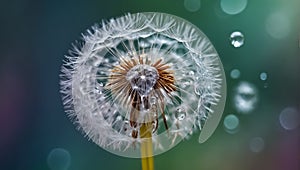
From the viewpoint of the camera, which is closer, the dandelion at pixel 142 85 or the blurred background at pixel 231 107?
the dandelion at pixel 142 85

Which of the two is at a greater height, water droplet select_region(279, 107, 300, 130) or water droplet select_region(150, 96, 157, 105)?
water droplet select_region(150, 96, 157, 105)

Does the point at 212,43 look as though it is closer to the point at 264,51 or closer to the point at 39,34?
the point at 264,51

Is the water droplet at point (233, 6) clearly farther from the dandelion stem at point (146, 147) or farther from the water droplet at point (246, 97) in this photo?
the dandelion stem at point (146, 147)

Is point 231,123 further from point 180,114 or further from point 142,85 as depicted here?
point 142,85

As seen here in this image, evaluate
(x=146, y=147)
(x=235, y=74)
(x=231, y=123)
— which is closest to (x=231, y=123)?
(x=231, y=123)

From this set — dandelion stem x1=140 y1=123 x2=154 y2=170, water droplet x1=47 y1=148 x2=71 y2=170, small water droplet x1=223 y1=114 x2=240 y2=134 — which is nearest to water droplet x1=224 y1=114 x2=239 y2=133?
small water droplet x1=223 y1=114 x2=240 y2=134

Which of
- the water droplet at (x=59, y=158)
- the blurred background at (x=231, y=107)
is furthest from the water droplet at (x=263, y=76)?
the water droplet at (x=59, y=158)

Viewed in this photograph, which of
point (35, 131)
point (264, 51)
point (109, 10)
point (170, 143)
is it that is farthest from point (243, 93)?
point (35, 131)

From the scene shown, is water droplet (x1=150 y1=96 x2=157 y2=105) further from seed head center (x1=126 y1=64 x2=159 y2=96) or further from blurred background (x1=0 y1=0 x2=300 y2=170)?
blurred background (x1=0 y1=0 x2=300 y2=170)
